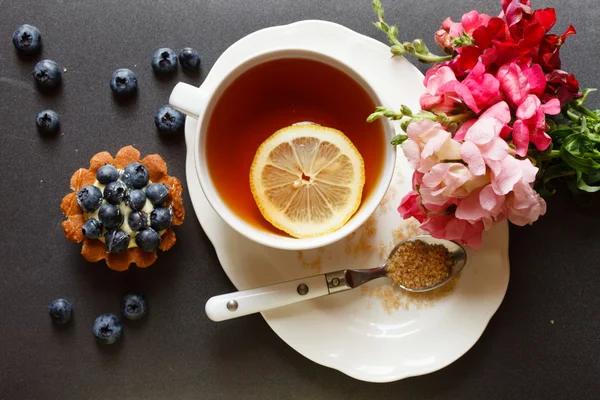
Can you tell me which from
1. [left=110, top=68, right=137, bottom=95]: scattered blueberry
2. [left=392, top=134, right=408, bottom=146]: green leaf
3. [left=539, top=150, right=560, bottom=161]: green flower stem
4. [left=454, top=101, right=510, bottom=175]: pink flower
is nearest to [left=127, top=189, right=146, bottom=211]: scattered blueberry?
[left=110, top=68, right=137, bottom=95]: scattered blueberry

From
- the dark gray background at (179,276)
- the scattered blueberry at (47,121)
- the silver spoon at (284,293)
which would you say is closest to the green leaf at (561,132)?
the dark gray background at (179,276)

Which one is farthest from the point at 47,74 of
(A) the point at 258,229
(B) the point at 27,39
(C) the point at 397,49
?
(C) the point at 397,49

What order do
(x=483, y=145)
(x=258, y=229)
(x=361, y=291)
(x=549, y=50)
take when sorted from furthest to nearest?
(x=361, y=291), (x=258, y=229), (x=549, y=50), (x=483, y=145)

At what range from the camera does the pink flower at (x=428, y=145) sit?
792 mm

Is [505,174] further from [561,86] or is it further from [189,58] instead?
[189,58]

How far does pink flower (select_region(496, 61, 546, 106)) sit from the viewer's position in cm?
85

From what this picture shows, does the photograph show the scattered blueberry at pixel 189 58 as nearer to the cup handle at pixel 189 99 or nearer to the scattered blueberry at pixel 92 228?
the cup handle at pixel 189 99

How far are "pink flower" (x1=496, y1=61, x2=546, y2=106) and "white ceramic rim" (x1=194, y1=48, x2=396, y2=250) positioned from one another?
19 centimetres

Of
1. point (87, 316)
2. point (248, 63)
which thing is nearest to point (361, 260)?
point (248, 63)

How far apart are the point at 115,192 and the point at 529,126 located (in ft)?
2.39

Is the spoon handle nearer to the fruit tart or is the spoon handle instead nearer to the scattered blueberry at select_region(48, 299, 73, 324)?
the fruit tart

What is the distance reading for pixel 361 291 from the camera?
1.11 meters

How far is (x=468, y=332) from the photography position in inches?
42.9

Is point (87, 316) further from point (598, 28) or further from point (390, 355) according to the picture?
point (598, 28)
